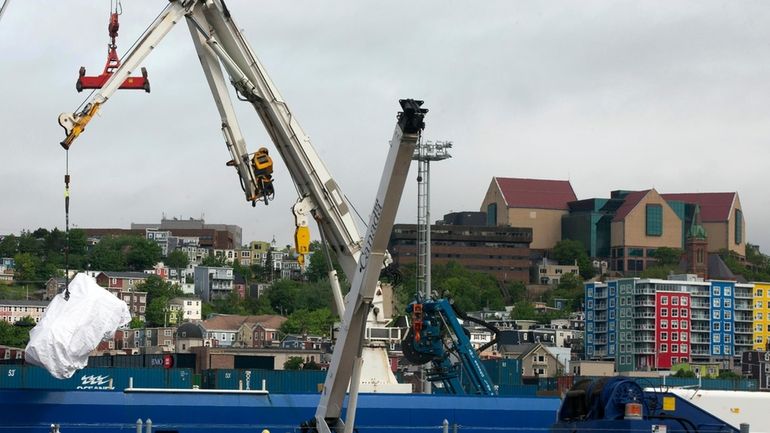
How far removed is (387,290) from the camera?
170ft

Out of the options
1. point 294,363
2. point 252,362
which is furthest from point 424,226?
point 294,363

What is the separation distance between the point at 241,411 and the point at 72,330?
16.4ft


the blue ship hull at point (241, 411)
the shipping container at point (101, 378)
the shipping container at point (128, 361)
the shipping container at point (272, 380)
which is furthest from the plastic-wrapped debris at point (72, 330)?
the shipping container at point (128, 361)

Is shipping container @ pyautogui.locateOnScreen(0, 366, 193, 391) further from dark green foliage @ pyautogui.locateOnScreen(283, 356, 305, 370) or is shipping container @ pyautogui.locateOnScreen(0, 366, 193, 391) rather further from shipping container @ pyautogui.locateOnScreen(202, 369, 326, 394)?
dark green foliage @ pyautogui.locateOnScreen(283, 356, 305, 370)

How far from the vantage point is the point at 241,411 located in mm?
41062

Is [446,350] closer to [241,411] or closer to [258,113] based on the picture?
[258,113]

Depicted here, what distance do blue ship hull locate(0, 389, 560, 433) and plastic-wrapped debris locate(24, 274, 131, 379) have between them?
88 centimetres

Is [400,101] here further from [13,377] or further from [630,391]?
[13,377]

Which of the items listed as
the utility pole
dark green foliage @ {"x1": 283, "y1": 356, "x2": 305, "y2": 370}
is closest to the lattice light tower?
the utility pole

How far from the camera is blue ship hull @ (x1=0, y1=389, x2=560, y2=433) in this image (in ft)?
128

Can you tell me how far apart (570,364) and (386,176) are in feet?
552

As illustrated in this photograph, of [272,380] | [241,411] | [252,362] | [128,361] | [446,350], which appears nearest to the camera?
[241,411]

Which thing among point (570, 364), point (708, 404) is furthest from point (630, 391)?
point (570, 364)

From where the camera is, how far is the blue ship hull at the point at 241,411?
39125 mm
